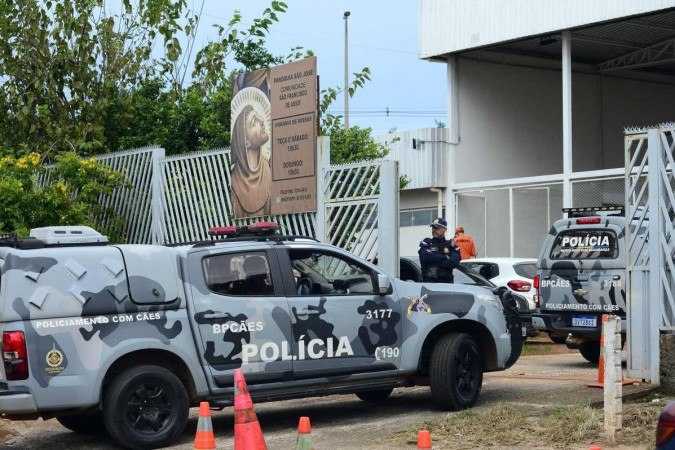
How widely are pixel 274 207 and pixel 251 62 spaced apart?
262 inches

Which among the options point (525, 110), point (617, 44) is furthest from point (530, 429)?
point (525, 110)

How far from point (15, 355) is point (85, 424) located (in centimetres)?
177

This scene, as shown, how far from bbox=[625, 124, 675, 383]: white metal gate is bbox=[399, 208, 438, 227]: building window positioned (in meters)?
18.2

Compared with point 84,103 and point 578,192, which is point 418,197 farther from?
→ point 84,103

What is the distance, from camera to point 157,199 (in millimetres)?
18406

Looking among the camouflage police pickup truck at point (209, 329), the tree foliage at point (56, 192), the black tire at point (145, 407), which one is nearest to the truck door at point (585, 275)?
the camouflage police pickup truck at point (209, 329)

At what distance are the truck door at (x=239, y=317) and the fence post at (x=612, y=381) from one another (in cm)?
292

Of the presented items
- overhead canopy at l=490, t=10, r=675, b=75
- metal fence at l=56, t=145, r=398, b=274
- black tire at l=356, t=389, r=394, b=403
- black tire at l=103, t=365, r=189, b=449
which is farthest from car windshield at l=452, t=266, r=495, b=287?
overhead canopy at l=490, t=10, r=675, b=75

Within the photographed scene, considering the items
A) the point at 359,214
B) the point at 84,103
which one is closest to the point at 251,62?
the point at 84,103

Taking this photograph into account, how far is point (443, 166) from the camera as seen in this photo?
1177 inches

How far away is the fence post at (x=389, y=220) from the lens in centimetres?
1461

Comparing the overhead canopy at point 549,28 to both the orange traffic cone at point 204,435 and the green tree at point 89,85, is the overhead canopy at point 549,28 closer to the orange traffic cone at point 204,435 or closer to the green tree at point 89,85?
the green tree at point 89,85

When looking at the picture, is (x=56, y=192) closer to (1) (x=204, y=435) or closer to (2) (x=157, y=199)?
(2) (x=157, y=199)

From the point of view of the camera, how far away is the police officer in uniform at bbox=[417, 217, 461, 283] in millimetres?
14617
